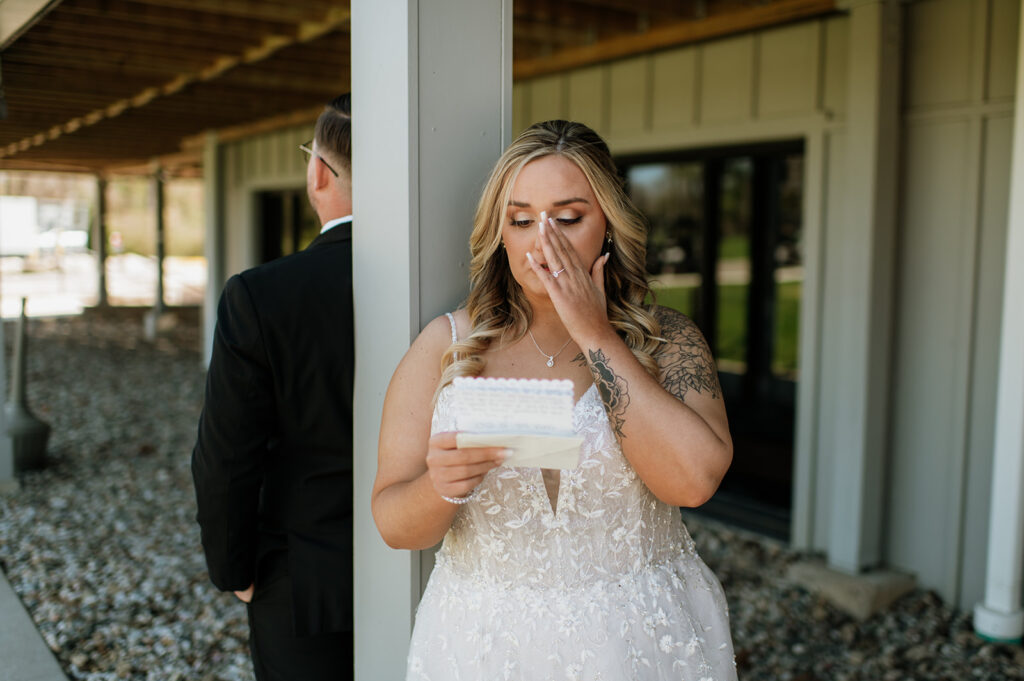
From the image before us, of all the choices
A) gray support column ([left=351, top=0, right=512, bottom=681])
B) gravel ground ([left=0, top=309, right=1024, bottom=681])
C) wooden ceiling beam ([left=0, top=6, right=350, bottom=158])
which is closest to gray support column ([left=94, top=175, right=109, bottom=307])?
wooden ceiling beam ([left=0, top=6, right=350, bottom=158])

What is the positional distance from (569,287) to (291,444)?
0.86 metres

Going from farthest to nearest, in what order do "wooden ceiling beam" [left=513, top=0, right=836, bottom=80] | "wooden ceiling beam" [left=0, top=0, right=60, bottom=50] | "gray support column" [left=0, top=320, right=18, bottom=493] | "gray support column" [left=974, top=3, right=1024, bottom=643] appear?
"gray support column" [left=0, top=320, right=18, bottom=493] → "wooden ceiling beam" [left=513, top=0, right=836, bottom=80] → "wooden ceiling beam" [left=0, top=0, right=60, bottom=50] → "gray support column" [left=974, top=3, right=1024, bottom=643]

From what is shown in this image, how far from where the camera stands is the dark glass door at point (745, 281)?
5.84 m

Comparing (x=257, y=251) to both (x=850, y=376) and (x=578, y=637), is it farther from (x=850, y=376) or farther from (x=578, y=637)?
(x=578, y=637)

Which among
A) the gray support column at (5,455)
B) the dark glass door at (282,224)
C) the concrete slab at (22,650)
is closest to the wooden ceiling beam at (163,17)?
the gray support column at (5,455)

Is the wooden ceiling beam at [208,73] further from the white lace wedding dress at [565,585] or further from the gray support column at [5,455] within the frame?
the white lace wedding dress at [565,585]

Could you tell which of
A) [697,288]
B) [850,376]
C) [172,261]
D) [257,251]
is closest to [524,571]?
[850,376]

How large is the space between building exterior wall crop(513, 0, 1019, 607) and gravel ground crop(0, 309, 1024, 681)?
0.48 metres

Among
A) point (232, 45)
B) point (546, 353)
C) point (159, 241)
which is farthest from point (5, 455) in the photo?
point (159, 241)

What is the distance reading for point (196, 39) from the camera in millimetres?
5773

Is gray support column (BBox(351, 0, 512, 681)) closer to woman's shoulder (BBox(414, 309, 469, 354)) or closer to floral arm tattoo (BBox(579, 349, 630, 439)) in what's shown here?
woman's shoulder (BBox(414, 309, 469, 354))

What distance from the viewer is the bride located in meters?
1.53

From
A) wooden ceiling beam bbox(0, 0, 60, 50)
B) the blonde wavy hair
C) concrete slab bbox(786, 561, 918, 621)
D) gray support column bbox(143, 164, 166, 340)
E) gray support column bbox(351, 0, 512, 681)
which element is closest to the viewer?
the blonde wavy hair

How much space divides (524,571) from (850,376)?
3499 mm
